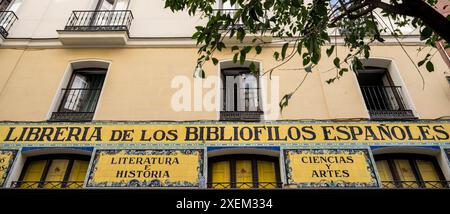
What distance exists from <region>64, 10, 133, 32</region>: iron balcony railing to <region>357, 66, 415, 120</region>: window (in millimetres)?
6575

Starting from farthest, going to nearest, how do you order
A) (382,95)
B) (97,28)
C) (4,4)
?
(4,4) → (97,28) → (382,95)

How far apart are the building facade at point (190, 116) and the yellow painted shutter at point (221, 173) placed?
0.02 meters

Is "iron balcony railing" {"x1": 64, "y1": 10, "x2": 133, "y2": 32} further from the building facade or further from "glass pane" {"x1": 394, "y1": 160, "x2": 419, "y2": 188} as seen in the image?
"glass pane" {"x1": 394, "y1": 160, "x2": 419, "y2": 188}

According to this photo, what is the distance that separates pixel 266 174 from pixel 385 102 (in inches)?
143

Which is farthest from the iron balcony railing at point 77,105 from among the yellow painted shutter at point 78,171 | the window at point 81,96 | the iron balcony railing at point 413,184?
the iron balcony railing at point 413,184

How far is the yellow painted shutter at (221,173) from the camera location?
590 cm

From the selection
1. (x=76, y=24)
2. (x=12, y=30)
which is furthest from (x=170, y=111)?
(x=12, y=30)

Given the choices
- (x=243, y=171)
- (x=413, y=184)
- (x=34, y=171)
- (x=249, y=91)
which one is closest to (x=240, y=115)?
(x=249, y=91)

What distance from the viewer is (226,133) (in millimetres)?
6312

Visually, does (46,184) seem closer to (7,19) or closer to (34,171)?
(34,171)

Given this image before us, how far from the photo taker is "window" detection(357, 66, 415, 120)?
683 cm

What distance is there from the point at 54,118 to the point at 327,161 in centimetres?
595

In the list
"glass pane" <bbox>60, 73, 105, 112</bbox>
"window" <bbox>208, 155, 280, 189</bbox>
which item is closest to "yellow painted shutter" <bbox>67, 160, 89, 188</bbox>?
"glass pane" <bbox>60, 73, 105, 112</bbox>
